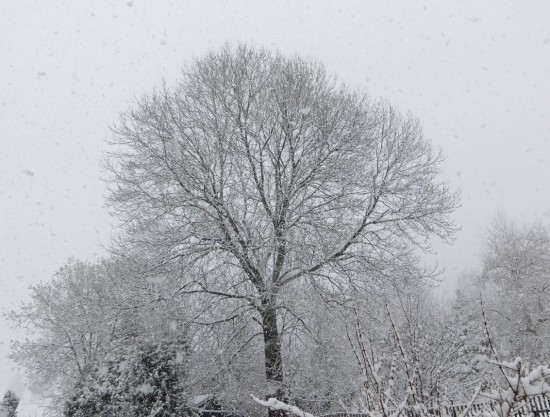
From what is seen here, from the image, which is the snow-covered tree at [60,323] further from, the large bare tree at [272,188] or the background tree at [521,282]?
the background tree at [521,282]

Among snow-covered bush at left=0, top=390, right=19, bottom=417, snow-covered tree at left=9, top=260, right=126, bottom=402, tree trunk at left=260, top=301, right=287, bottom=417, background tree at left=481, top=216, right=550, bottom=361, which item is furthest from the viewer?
background tree at left=481, top=216, right=550, bottom=361

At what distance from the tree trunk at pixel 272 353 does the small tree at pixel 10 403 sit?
16538 mm

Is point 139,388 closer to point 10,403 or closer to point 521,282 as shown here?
point 10,403

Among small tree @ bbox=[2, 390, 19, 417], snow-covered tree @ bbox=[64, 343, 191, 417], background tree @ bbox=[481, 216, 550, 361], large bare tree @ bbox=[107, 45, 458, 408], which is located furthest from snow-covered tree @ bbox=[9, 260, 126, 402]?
background tree @ bbox=[481, 216, 550, 361]

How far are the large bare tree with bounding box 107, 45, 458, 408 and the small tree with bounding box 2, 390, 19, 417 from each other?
1599cm

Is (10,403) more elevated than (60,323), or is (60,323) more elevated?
(60,323)

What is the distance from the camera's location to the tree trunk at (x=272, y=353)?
33.8ft

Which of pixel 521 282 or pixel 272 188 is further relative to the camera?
pixel 521 282

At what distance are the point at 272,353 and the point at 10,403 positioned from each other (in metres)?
17.5

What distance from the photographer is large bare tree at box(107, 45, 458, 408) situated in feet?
33.9

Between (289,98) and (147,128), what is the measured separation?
401cm

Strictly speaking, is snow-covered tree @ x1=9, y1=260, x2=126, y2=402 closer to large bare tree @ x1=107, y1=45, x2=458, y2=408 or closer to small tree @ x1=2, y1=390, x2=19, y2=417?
small tree @ x1=2, y1=390, x2=19, y2=417

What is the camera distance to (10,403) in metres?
20.4

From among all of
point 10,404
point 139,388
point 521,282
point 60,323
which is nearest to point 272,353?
point 139,388
